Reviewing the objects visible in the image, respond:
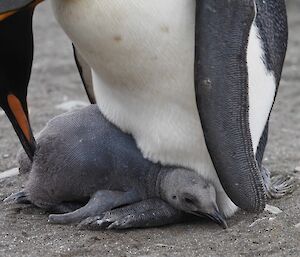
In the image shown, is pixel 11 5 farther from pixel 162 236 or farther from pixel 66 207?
pixel 162 236

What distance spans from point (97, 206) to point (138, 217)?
16cm

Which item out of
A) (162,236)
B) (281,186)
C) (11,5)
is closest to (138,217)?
(162,236)

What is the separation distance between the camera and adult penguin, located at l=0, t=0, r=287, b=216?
2961 millimetres

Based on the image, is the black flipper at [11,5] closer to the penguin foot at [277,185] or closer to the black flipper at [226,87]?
the black flipper at [226,87]

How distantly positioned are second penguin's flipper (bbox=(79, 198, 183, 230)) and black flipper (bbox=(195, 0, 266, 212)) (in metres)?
0.31

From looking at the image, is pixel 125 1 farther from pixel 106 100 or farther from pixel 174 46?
pixel 106 100

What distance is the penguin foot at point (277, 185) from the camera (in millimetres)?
3549

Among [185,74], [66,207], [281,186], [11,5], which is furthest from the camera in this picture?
[281,186]

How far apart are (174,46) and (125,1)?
0.23 metres

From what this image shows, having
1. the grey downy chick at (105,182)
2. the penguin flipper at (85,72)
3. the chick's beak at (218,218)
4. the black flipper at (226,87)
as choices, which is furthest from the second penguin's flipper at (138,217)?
the penguin flipper at (85,72)

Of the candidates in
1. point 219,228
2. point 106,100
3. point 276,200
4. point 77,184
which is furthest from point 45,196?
point 276,200

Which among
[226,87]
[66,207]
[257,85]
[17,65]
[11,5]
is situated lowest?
[66,207]

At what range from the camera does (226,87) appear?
297cm

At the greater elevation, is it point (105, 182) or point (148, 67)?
point (148, 67)
